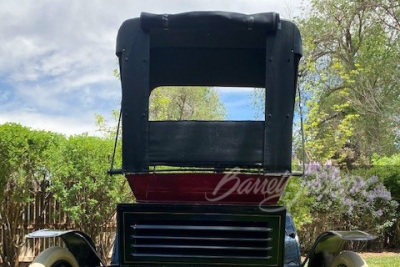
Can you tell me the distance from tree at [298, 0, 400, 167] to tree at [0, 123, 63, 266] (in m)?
7.52

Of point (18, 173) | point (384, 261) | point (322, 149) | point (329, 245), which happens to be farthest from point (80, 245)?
point (322, 149)

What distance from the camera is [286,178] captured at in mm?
3338

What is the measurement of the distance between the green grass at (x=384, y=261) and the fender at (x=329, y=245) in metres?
6.18

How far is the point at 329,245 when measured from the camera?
11.7 feet

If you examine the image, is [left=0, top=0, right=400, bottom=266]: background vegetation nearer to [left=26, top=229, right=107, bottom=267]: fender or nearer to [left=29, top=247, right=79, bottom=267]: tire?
[left=26, top=229, right=107, bottom=267]: fender

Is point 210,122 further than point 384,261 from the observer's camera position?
No

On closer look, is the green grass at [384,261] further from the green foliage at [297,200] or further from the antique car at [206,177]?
the antique car at [206,177]

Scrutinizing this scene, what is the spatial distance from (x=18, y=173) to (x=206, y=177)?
5714 mm

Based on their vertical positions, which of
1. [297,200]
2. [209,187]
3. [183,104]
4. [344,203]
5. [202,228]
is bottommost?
[344,203]

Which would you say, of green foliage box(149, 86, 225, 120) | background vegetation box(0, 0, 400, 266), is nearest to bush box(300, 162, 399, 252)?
background vegetation box(0, 0, 400, 266)

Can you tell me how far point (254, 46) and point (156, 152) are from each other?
4.26ft

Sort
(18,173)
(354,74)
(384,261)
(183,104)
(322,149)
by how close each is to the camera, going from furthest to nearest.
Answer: (354,74), (322,149), (183,104), (384,261), (18,173)

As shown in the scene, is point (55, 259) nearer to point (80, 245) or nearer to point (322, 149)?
point (80, 245)

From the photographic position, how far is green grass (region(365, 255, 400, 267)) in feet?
30.6
